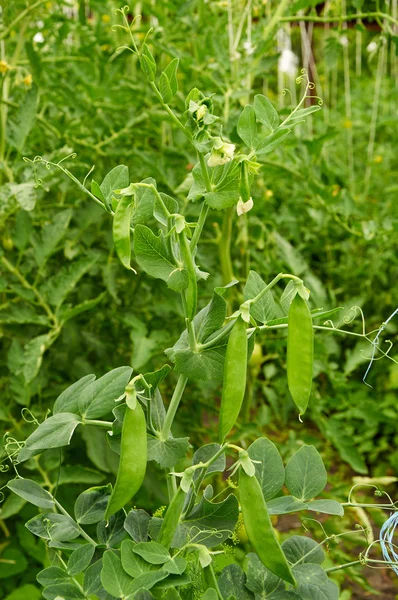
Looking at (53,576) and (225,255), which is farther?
(225,255)

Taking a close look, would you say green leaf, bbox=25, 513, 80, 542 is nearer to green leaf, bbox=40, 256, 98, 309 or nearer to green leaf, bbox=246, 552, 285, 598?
green leaf, bbox=246, 552, 285, 598

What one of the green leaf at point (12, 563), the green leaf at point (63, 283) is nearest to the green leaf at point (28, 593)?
the green leaf at point (12, 563)

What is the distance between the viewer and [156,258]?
2.09ft

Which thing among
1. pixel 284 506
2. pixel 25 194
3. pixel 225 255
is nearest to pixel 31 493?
pixel 284 506

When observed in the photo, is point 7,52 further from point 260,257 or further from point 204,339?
point 204,339

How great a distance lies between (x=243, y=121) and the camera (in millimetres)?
624

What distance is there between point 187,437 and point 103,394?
0.09 meters

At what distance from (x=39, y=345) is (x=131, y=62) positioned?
3.41 ft

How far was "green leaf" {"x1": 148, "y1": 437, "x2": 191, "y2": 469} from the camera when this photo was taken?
2.14 feet

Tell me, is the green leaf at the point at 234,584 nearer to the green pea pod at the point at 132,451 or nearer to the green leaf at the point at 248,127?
the green pea pod at the point at 132,451

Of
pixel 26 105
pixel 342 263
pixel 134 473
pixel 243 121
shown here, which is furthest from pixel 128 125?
pixel 342 263

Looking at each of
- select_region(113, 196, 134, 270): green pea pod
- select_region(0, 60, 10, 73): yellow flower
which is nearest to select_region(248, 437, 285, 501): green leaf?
select_region(113, 196, 134, 270): green pea pod

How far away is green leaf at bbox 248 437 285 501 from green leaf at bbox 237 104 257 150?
0.29m

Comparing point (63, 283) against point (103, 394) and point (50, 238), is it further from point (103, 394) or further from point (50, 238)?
point (103, 394)
